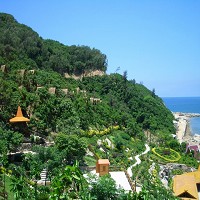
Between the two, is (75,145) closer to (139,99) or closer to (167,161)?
(167,161)

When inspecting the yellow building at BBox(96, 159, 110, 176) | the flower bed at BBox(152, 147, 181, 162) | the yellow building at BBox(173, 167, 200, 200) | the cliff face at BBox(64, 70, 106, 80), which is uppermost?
the cliff face at BBox(64, 70, 106, 80)

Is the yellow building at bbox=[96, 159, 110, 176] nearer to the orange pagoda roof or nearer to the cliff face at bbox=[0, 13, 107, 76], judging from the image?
the orange pagoda roof

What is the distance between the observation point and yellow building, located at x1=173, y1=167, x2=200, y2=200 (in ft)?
96.2

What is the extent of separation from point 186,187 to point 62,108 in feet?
55.7

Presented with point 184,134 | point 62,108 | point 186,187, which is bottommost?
point 186,187

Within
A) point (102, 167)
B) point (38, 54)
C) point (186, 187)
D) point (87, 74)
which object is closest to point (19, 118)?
point (102, 167)

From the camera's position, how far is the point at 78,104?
47.6m

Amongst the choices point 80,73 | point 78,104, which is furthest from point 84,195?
point 80,73

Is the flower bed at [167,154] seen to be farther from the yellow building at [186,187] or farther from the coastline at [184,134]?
the coastline at [184,134]

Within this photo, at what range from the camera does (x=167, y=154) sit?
4631cm

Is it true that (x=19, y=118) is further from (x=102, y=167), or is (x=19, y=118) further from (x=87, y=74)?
(x=87, y=74)

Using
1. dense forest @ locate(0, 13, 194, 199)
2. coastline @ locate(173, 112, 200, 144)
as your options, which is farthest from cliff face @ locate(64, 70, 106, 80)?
coastline @ locate(173, 112, 200, 144)

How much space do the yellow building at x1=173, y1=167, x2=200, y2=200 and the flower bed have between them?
12.2 metres

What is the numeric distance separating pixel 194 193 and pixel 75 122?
14.7m
